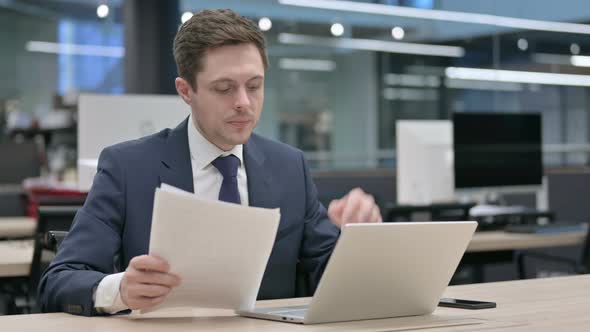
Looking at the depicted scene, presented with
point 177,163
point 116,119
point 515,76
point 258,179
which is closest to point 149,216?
point 177,163

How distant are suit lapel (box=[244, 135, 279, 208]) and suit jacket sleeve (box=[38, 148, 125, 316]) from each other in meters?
0.31

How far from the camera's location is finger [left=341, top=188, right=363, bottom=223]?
190cm

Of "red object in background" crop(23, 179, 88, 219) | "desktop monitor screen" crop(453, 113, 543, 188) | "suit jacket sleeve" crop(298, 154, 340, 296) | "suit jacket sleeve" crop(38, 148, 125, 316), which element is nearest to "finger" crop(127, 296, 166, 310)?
"suit jacket sleeve" crop(38, 148, 125, 316)

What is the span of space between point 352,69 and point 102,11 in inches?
102

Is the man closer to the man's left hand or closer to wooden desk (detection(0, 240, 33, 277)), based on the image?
the man's left hand

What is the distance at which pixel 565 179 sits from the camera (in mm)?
6270

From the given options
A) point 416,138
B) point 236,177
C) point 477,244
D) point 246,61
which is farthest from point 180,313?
point 416,138

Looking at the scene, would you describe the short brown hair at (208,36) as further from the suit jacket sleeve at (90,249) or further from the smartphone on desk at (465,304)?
the smartphone on desk at (465,304)

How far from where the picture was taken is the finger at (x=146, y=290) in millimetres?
1571

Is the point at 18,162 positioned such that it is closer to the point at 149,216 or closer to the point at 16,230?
the point at 16,230

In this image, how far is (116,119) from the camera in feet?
12.8

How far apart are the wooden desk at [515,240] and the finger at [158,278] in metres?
2.66

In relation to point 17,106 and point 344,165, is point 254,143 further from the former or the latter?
point 17,106

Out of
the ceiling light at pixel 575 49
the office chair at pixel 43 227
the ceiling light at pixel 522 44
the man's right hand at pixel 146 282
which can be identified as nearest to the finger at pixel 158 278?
the man's right hand at pixel 146 282
